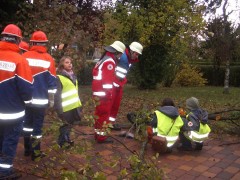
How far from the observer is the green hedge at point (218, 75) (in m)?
21.4

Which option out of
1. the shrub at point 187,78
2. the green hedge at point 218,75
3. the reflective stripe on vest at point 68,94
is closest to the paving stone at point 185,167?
the reflective stripe on vest at point 68,94

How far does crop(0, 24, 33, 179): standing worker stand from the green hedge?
19.3 meters

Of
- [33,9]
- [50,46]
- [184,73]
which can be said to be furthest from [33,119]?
[184,73]

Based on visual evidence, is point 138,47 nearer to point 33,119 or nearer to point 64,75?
point 64,75

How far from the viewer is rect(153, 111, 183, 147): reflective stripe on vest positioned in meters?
5.30

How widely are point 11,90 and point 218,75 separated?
1971 cm

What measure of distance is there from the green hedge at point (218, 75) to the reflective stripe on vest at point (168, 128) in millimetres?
17213

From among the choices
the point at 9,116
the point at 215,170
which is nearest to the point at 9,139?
the point at 9,116

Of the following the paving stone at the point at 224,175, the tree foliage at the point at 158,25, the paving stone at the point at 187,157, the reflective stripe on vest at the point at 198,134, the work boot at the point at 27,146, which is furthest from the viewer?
the tree foliage at the point at 158,25

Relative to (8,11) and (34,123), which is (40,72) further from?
(8,11)

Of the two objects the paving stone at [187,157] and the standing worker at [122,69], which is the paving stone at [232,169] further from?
the standing worker at [122,69]

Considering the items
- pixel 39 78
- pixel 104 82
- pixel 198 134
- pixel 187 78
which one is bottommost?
pixel 187 78

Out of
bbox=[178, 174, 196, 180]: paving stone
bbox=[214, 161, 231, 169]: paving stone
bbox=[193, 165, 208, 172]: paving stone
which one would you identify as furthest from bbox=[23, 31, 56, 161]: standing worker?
bbox=[214, 161, 231, 169]: paving stone

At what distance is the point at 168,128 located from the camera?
17.4ft
